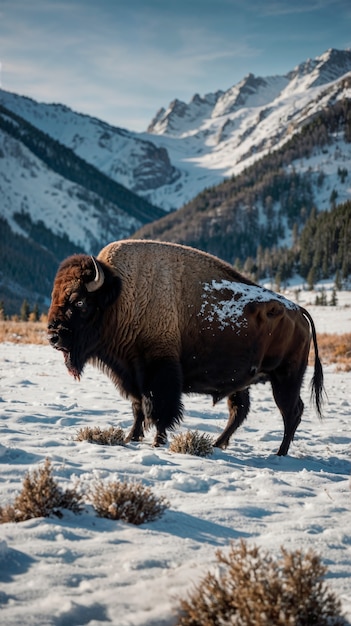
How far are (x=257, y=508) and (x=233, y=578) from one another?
156cm

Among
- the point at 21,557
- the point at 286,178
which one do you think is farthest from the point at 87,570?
the point at 286,178

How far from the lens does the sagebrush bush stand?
7.65ft

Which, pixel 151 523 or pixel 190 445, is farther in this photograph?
pixel 190 445

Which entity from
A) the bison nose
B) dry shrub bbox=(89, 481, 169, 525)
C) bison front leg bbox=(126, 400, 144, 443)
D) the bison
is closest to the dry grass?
the bison

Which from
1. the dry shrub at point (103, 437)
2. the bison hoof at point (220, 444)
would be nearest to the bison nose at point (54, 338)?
the dry shrub at point (103, 437)

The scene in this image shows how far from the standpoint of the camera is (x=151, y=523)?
3484 mm

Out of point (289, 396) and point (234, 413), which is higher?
point (289, 396)

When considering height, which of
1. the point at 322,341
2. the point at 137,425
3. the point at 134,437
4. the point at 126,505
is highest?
the point at 126,505

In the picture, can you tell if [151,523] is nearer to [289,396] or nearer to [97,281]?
[97,281]

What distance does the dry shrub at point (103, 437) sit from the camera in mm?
5695

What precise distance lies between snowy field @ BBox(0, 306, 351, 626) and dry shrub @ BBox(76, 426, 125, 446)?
0.50ft

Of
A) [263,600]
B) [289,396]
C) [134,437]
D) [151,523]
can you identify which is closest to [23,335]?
[134,437]

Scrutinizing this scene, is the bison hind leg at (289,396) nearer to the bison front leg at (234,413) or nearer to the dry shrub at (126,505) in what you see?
the bison front leg at (234,413)

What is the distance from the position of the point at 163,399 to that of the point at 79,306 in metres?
1.44
